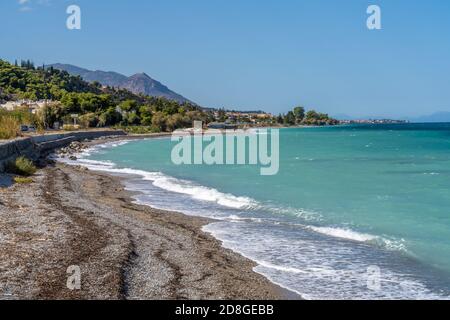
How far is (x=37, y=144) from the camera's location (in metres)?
47.3

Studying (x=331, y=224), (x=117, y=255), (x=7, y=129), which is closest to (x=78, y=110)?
(x=7, y=129)

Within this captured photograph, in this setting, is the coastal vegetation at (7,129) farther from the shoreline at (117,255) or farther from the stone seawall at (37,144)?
the shoreline at (117,255)

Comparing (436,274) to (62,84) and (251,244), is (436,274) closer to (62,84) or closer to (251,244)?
(251,244)

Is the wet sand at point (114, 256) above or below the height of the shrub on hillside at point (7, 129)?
below

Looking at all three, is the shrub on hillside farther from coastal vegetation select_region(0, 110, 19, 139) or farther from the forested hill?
the forested hill

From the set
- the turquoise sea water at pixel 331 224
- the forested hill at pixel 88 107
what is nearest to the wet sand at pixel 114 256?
the turquoise sea water at pixel 331 224

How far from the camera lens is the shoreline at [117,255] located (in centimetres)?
860

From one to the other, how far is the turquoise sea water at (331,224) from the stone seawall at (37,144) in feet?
20.2

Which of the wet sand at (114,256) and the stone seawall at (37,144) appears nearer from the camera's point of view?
the wet sand at (114,256)

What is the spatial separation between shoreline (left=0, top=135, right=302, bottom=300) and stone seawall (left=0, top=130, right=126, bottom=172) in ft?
33.0

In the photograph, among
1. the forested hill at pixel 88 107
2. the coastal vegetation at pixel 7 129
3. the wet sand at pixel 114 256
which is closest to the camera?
the wet sand at pixel 114 256

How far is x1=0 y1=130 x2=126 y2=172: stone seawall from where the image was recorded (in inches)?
1063
